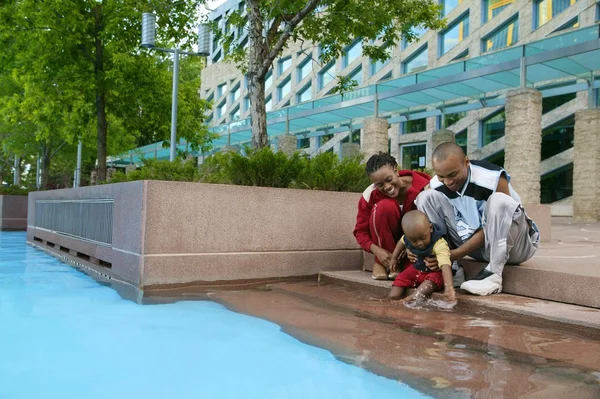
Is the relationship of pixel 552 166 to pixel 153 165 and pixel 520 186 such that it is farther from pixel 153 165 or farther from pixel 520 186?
pixel 153 165

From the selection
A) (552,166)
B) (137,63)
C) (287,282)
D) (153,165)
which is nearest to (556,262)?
(287,282)

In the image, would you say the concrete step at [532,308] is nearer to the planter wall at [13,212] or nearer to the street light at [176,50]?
the street light at [176,50]

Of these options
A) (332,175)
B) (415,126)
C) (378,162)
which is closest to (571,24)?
(415,126)

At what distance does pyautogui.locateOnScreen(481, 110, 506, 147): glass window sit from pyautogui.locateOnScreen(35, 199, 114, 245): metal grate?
20774 millimetres

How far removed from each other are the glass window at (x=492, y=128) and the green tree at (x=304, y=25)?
15.2m

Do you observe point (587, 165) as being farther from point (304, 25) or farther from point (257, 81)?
point (257, 81)

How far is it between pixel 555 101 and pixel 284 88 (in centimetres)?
2199

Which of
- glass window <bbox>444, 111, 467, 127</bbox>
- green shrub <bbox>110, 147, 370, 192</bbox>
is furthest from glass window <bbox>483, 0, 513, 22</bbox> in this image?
green shrub <bbox>110, 147, 370, 192</bbox>

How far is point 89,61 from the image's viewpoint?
1391 cm

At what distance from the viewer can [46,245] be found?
10.1 metres

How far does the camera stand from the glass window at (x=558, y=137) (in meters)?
23.4

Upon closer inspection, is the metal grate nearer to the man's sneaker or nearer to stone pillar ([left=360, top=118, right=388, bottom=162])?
the man's sneaker

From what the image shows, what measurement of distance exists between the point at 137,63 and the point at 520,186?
1152 centimetres

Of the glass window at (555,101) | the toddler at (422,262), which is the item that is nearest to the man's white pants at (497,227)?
the toddler at (422,262)
